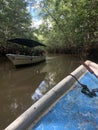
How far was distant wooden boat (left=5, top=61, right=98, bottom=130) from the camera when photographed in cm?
290

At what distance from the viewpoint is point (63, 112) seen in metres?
3.37

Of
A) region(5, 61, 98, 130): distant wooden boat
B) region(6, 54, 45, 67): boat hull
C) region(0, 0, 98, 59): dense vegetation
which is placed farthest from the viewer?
region(0, 0, 98, 59): dense vegetation

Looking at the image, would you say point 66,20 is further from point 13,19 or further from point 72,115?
point 72,115

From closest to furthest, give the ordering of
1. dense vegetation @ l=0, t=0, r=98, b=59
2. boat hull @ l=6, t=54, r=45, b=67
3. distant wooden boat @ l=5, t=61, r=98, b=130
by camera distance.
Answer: distant wooden boat @ l=5, t=61, r=98, b=130, boat hull @ l=6, t=54, r=45, b=67, dense vegetation @ l=0, t=0, r=98, b=59

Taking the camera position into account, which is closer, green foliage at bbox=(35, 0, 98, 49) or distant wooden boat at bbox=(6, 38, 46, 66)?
distant wooden boat at bbox=(6, 38, 46, 66)

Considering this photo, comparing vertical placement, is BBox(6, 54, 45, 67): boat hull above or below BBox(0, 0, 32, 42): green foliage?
below

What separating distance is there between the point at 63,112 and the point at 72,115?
0.48ft

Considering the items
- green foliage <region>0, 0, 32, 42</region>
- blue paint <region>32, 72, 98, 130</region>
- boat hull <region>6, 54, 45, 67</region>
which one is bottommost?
boat hull <region>6, 54, 45, 67</region>

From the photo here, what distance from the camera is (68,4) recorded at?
1923cm

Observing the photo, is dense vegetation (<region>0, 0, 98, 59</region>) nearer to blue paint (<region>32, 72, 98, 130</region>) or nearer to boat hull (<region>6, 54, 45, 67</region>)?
boat hull (<region>6, 54, 45, 67</region>)

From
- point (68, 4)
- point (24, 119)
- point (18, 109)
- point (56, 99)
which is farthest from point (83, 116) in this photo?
point (68, 4)

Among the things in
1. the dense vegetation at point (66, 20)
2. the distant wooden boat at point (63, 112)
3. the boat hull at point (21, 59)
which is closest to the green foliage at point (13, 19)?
the dense vegetation at point (66, 20)

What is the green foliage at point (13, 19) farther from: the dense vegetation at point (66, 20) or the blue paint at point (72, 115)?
the blue paint at point (72, 115)

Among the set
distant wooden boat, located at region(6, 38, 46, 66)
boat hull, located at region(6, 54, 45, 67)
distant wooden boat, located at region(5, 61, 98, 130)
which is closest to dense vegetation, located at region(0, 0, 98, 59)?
distant wooden boat, located at region(6, 38, 46, 66)
